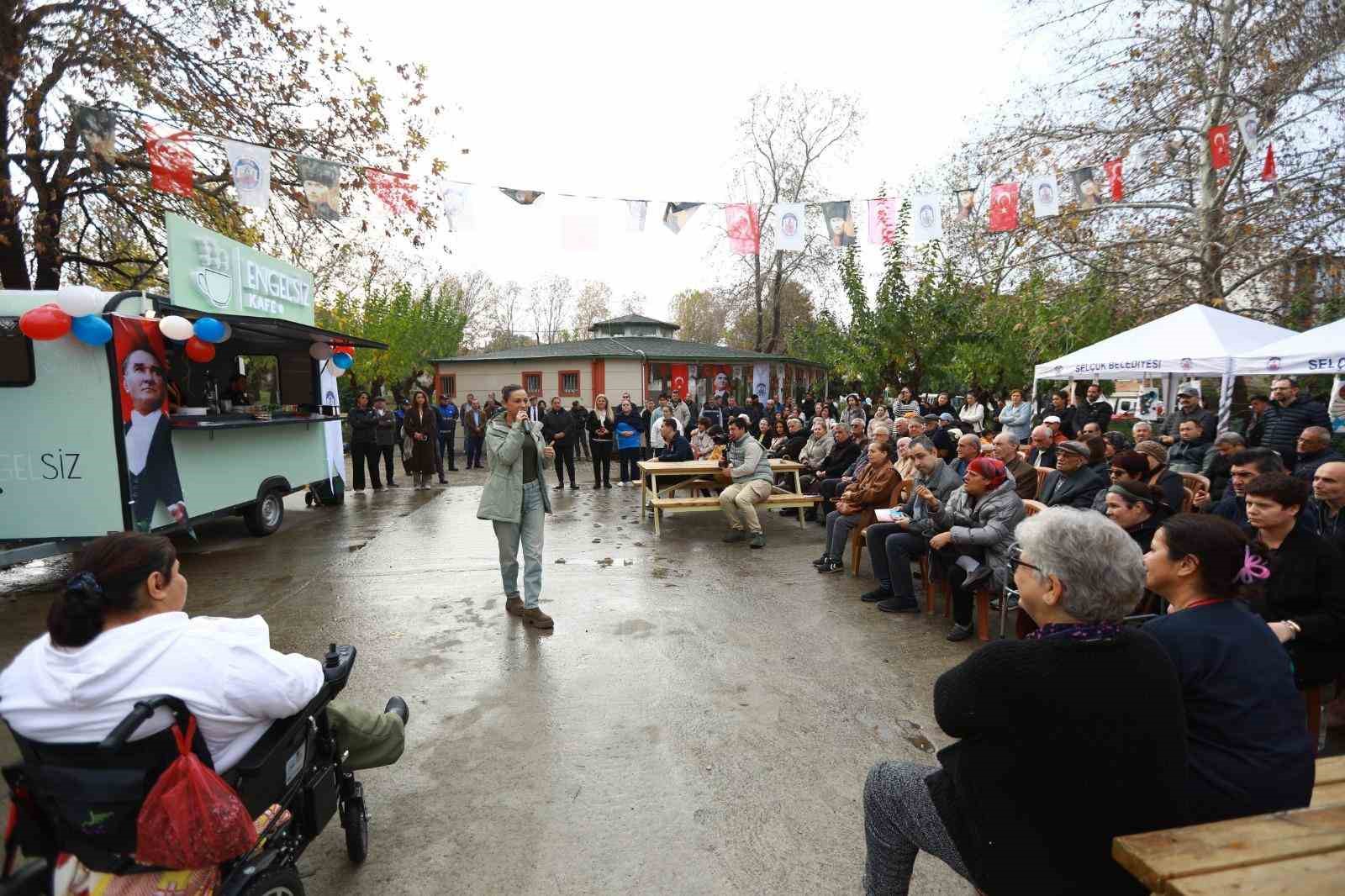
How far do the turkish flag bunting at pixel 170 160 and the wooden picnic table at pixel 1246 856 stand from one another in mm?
11482

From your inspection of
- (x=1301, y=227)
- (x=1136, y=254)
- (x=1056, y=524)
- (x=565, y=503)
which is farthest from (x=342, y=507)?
(x=1301, y=227)

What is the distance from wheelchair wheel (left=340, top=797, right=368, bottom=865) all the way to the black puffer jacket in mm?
10002

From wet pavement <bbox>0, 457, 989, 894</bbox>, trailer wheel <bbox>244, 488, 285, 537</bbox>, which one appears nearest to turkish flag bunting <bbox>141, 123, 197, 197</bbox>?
trailer wheel <bbox>244, 488, 285, 537</bbox>

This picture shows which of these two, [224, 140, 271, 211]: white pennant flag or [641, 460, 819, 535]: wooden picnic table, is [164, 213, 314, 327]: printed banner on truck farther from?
[641, 460, 819, 535]: wooden picnic table

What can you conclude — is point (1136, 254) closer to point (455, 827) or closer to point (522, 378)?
point (455, 827)

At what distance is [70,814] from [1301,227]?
1638cm

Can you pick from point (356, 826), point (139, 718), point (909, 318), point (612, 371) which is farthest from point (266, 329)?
point (612, 371)

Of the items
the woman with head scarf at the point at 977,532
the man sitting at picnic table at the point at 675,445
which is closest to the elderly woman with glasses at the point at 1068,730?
the woman with head scarf at the point at 977,532

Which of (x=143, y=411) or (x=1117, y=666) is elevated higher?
(x=143, y=411)

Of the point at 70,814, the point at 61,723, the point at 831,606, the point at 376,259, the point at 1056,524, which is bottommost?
the point at 831,606

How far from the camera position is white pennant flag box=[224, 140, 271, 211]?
8.98 metres

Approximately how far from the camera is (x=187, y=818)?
5.46ft

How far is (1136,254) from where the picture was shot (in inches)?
534

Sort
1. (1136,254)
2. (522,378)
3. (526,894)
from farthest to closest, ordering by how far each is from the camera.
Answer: (522,378), (1136,254), (526,894)
